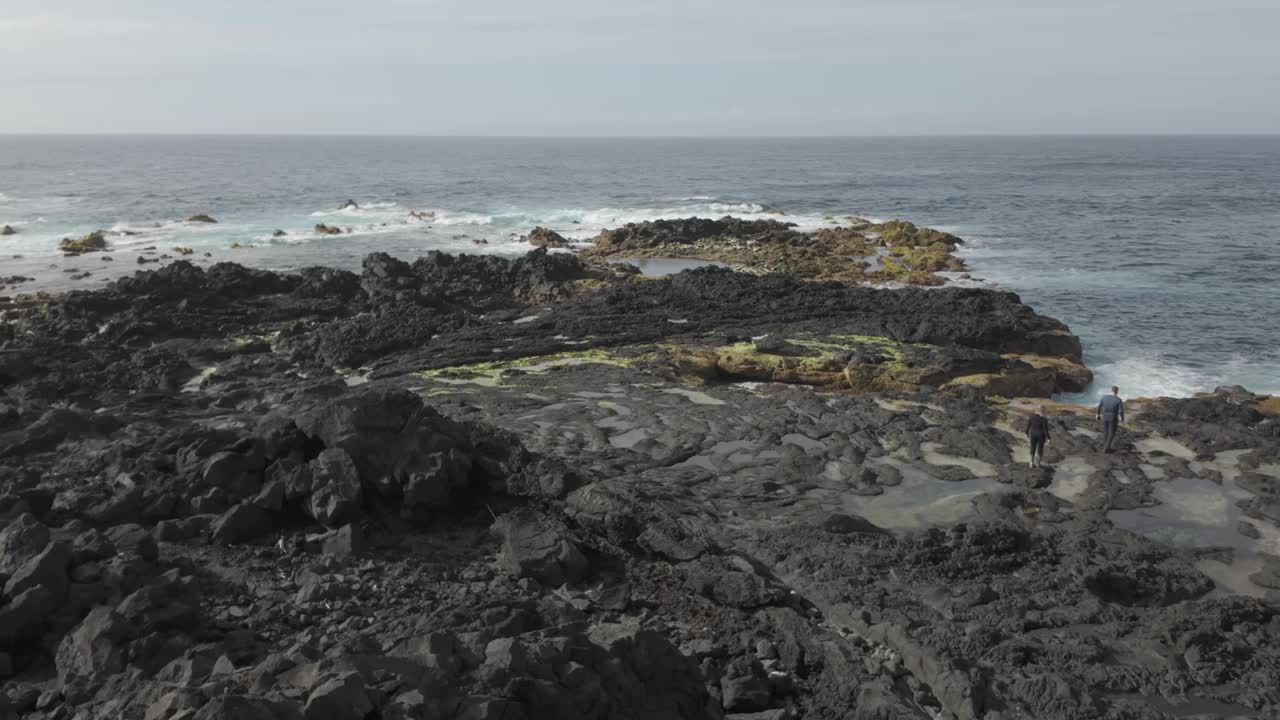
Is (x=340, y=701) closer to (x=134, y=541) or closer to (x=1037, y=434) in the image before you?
(x=134, y=541)

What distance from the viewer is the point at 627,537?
1361 cm

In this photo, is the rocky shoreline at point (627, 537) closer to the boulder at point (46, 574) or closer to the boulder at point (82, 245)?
the boulder at point (46, 574)

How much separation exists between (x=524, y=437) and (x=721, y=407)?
5030mm

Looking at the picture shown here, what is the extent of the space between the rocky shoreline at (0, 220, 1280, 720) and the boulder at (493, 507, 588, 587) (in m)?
0.05

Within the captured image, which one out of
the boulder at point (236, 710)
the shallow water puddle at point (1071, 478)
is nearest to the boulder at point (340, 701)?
the boulder at point (236, 710)

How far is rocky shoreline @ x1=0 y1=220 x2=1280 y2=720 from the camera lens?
937cm

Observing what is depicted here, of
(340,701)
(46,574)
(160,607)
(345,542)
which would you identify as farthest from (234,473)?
(340,701)

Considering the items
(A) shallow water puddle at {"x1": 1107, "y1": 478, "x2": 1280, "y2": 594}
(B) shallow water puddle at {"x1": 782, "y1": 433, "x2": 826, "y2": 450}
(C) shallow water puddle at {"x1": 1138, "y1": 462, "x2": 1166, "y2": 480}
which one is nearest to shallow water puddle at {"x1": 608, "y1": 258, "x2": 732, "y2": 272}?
(B) shallow water puddle at {"x1": 782, "y1": 433, "x2": 826, "y2": 450}

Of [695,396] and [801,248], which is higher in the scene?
[801,248]

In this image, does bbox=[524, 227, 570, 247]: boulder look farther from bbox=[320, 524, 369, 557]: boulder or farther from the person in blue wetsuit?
bbox=[320, 524, 369, 557]: boulder

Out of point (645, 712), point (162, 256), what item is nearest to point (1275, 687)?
point (645, 712)

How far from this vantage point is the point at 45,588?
422 inches

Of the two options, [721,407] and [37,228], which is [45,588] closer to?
[721,407]

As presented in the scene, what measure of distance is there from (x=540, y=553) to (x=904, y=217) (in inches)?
2324
